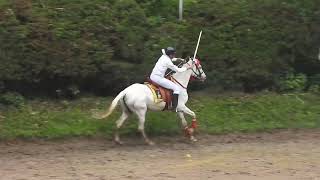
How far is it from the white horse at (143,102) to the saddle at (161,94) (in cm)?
8

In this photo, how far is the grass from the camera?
49.1ft

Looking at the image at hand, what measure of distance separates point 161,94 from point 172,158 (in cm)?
180

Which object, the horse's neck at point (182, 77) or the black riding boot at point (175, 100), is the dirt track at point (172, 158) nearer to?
the black riding boot at point (175, 100)

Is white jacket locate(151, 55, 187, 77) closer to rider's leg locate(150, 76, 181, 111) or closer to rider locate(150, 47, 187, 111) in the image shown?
rider locate(150, 47, 187, 111)

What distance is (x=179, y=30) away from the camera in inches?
698

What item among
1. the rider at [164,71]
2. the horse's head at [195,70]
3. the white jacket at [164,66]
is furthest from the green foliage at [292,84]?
the white jacket at [164,66]

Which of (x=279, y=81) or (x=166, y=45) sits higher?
(x=166, y=45)

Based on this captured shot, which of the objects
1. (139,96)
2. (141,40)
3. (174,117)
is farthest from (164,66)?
(141,40)

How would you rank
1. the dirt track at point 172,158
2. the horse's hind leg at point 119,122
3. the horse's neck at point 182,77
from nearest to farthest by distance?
the dirt track at point 172,158
the horse's hind leg at point 119,122
the horse's neck at point 182,77

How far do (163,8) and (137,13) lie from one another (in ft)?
6.39

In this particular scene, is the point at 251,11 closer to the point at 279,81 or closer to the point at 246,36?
the point at 246,36

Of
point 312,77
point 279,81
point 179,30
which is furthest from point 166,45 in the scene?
point 312,77

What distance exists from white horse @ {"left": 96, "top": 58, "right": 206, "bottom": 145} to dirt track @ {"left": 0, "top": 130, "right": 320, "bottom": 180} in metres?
0.46

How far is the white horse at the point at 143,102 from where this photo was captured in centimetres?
1430
